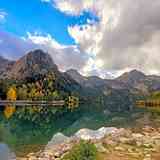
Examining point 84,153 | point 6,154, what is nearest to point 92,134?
point 6,154

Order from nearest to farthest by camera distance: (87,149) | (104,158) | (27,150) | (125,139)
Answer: (87,149)
(104,158)
(27,150)
(125,139)

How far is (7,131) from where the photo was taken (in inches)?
3150

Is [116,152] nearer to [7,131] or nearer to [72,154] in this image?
[72,154]

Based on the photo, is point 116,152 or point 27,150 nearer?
point 116,152

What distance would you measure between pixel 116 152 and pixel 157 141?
39.5 ft

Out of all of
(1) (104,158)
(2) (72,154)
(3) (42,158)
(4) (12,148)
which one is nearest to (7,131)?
(4) (12,148)

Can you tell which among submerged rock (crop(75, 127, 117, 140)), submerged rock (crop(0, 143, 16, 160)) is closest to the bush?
submerged rock (crop(0, 143, 16, 160))

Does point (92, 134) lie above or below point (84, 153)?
above

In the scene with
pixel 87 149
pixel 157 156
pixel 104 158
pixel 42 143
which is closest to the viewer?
pixel 87 149

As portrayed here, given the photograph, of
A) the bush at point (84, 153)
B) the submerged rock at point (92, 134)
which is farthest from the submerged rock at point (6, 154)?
the submerged rock at point (92, 134)

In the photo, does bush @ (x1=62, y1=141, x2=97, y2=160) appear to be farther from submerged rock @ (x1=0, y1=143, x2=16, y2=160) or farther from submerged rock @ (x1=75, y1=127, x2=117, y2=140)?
submerged rock @ (x1=75, y1=127, x2=117, y2=140)

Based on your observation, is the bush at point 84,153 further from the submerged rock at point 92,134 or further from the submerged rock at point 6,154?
the submerged rock at point 92,134

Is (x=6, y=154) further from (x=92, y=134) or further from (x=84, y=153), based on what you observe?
(x=92, y=134)

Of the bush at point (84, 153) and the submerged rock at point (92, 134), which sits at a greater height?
the submerged rock at point (92, 134)
